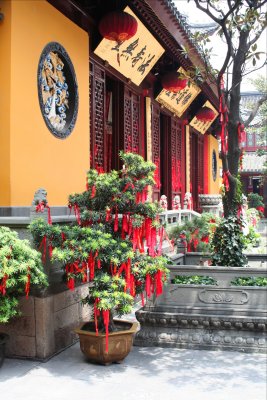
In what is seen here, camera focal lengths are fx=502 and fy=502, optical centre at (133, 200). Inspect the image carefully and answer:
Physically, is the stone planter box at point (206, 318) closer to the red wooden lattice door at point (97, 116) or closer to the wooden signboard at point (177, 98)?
the red wooden lattice door at point (97, 116)

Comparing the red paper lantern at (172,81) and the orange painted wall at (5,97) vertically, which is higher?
the red paper lantern at (172,81)

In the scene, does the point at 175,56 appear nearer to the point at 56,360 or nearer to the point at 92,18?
the point at 92,18

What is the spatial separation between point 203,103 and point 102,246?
1082 centimetres

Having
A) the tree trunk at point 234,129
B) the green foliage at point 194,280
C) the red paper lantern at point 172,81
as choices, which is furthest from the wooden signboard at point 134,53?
the green foliage at point 194,280

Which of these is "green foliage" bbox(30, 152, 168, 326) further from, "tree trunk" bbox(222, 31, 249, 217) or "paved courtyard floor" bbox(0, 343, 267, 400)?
"tree trunk" bbox(222, 31, 249, 217)

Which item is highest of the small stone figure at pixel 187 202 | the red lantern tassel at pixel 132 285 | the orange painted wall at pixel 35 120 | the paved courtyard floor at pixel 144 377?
the orange painted wall at pixel 35 120

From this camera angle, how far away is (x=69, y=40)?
6605 millimetres

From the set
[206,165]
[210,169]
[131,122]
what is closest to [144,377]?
[131,122]

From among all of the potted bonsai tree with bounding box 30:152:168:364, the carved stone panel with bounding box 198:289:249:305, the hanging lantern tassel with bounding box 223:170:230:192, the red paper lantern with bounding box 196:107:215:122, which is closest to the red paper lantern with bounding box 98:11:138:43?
the hanging lantern tassel with bounding box 223:170:230:192

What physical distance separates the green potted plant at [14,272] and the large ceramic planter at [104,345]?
2.21 ft

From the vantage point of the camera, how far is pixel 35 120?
5.76 m

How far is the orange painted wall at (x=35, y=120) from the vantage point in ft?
17.8

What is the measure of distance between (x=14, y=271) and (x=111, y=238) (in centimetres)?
98

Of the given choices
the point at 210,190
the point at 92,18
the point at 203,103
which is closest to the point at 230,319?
the point at 92,18
